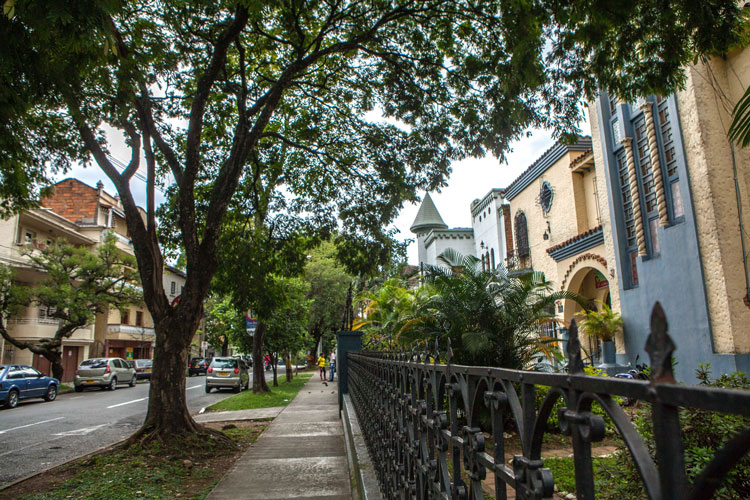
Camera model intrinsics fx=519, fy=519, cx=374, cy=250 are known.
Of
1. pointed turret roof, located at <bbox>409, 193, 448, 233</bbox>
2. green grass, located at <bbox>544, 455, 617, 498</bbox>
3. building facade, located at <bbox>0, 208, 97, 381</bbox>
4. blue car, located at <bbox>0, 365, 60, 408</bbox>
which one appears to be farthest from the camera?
pointed turret roof, located at <bbox>409, 193, 448, 233</bbox>

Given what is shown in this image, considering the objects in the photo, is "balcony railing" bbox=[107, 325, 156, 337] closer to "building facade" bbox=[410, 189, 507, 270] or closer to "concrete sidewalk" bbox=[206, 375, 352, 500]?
"building facade" bbox=[410, 189, 507, 270]

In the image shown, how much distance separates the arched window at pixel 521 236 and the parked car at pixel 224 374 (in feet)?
45.3

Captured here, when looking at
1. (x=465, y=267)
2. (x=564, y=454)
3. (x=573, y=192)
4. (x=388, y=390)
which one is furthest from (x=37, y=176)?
(x=573, y=192)

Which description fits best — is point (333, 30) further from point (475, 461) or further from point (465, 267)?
point (475, 461)

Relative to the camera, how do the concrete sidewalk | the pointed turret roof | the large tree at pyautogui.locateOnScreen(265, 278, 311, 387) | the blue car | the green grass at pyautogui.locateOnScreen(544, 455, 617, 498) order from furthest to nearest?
the pointed turret roof, the large tree at pyautogui.locateOnScreen(265, 278, 311, 387), the blue car, the concrete sidewalk, the green grass at pyautogui.locateOnScreen(544, 455, 617, 498)

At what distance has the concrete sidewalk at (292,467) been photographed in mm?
5922

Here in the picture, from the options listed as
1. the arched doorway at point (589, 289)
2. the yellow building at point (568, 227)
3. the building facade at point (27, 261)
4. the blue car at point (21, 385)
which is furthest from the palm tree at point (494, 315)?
the building facade at point (27, 261)

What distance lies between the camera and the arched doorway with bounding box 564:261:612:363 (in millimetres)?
17531

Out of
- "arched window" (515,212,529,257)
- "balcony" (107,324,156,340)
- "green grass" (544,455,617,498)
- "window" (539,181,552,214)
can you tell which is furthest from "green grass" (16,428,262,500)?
"balcony" (107,324,156,340)

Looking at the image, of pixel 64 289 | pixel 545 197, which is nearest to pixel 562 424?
pixel 545 197

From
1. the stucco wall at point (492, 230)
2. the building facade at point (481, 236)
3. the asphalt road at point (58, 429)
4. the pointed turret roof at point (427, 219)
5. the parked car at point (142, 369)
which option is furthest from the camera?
the pointed turret roof at point (427, 219)

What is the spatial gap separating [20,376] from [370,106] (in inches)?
663

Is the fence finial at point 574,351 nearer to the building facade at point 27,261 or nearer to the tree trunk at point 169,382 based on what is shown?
the tree trunk at point 169,382

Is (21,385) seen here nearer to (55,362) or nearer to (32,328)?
(55,362)
